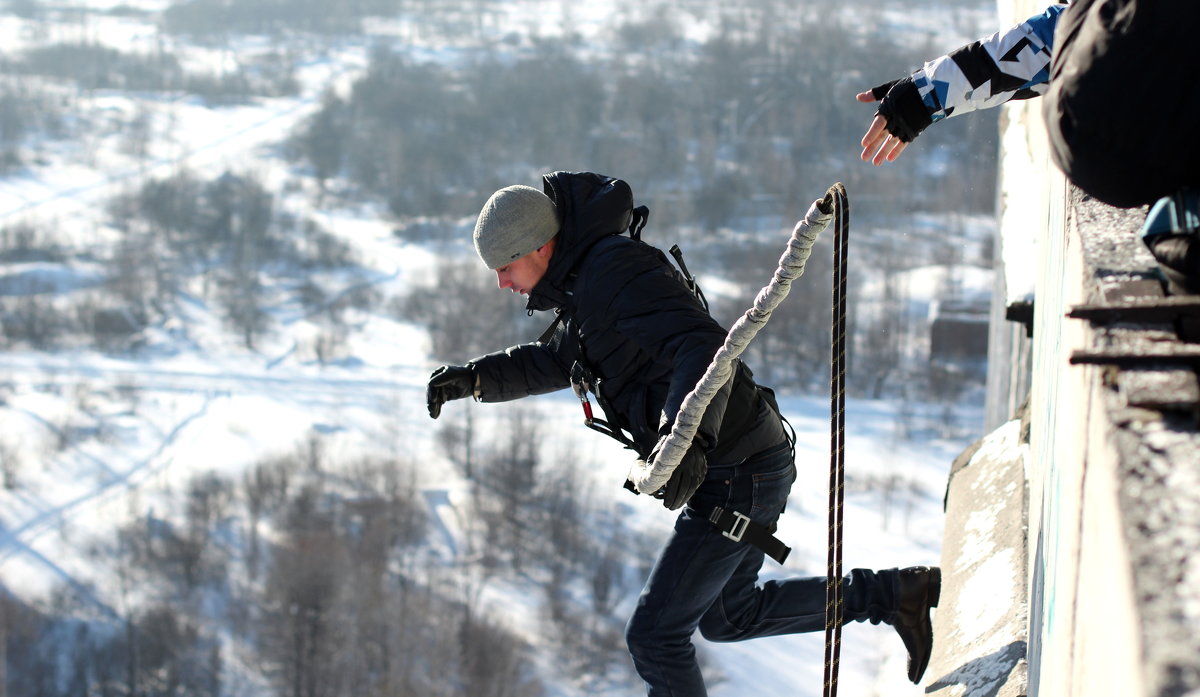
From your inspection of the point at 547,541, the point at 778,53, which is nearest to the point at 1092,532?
the point at 547,541

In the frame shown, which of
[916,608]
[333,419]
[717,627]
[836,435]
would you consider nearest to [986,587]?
[916,608]

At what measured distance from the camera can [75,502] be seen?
102ft

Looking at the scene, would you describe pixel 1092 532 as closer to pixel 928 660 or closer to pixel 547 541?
pixel 928 660

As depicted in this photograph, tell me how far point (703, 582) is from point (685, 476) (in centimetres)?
40

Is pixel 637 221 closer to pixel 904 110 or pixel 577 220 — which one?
pixel 577 220

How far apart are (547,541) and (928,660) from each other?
26.8 meters

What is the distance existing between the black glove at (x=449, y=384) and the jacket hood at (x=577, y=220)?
1.20 feet

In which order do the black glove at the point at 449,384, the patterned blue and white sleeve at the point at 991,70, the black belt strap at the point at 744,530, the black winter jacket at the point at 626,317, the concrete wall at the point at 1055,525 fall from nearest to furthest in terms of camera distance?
the concrete wall at the point at 1055,525
the patterned blue and white sleeve at the point at 991,70
the black winter jacket at the point at 626,317
the black belt strap at the point at 744,530
the black glove at the point at 449,384

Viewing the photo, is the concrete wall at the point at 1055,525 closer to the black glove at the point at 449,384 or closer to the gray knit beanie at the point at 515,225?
the gray knit beanie at the point at 515,225

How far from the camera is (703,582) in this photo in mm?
2381

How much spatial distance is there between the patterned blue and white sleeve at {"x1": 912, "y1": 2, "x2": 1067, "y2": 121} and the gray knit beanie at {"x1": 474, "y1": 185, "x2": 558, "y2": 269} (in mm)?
776

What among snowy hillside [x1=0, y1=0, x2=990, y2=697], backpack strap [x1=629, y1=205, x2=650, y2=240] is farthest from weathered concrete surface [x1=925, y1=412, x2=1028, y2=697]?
snowy hillside [x1=0, y1=0, x2=990, y2=697]

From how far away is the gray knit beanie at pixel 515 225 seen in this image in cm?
239

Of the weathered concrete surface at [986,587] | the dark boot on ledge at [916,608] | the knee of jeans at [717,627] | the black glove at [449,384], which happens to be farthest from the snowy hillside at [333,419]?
the knee of jeans at [717,627]
